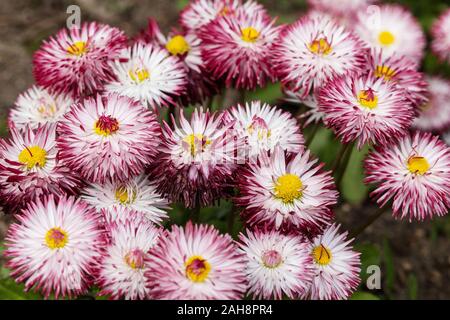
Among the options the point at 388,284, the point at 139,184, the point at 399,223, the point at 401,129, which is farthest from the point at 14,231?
the point at 399,223

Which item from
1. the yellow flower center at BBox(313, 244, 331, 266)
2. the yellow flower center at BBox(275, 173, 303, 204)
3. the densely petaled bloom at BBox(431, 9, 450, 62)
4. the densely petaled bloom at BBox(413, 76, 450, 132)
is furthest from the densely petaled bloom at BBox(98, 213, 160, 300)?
the densely petaled bloom at BBox(431, 9, 450, 62)

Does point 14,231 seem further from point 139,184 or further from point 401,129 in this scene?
point 401,129

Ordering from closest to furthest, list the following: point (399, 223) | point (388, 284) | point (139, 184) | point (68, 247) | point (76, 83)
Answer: point (68, 247), point (139, 184), point (76, 83), point (388, 284), point (399, 223)

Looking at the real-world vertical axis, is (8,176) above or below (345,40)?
below

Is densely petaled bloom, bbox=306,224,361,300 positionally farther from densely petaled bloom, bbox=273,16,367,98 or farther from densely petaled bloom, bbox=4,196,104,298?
densely petaled bloom, bbox=4,196,104,298

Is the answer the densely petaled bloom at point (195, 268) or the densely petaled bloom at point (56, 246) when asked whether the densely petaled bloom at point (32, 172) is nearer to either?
the densely petaled bloom at point (56, 246)

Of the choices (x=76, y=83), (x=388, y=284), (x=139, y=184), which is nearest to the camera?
(x=139, y=184)

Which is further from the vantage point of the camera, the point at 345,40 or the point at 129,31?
the point at 129,31

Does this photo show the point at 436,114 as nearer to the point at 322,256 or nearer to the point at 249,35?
the point at 249,35
